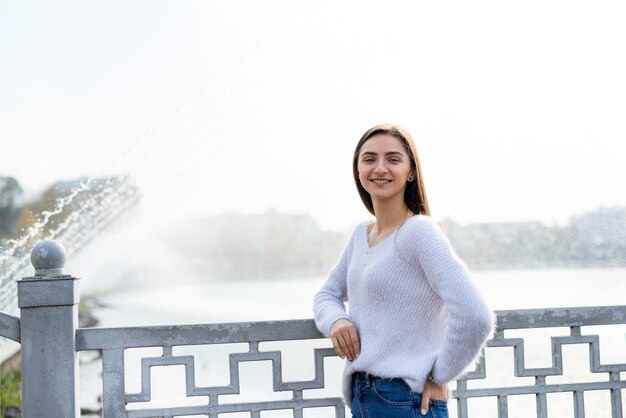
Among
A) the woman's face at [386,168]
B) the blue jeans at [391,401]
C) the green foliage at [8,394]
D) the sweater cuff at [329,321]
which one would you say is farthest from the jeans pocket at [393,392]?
the green foliage at [8,394]

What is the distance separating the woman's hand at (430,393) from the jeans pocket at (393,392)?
4 cm

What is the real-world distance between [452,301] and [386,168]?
1.67 ft

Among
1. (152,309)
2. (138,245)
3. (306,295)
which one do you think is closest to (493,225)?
(306,295)

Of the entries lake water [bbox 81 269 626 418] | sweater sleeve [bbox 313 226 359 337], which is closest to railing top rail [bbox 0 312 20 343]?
lake water [bbox 81 269 626 418]

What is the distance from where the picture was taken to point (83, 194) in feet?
45.7

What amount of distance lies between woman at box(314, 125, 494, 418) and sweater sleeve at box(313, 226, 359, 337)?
93 mm

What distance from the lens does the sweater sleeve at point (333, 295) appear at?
2.73 m

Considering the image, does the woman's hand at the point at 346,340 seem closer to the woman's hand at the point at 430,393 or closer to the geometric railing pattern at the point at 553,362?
the woman's hand at the point at 430,393

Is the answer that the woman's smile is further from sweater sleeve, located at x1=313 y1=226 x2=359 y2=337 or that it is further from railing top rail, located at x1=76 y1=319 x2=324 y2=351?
railing top rail, located at x1=76 y1=319 x2=324 y2=351

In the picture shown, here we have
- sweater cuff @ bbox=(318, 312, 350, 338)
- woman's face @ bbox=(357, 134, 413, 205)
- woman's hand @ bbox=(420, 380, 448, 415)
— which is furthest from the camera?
sweater cuff @ bbox=(318, 312, 350, 338)

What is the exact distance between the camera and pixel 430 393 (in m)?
2.37

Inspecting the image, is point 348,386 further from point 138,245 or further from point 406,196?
point 138,245

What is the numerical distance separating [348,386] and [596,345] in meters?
1.33

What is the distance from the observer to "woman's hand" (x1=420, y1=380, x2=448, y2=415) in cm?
236
